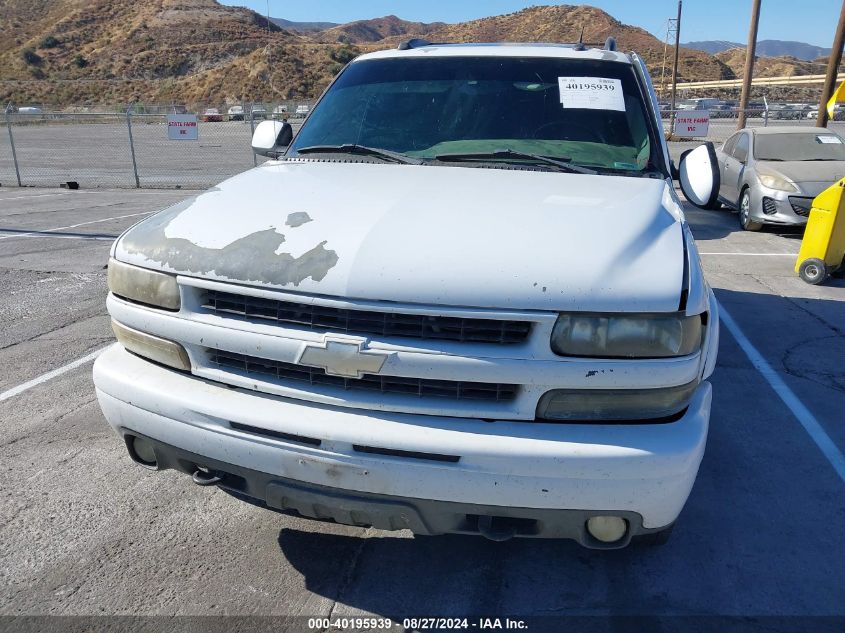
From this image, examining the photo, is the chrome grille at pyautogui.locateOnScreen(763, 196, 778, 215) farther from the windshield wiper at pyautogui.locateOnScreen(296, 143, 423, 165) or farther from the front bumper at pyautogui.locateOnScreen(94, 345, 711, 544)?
the front bumper at pyautogui.locateOnScreen(94, 345, 711, 544)

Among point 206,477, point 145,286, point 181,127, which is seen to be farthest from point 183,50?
point 206,477

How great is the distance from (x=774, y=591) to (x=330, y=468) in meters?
1.79

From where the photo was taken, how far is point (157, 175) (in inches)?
758

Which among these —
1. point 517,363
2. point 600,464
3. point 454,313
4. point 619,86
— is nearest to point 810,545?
point 600,464

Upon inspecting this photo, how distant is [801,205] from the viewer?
9594 millimetres

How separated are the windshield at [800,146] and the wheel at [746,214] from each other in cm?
69

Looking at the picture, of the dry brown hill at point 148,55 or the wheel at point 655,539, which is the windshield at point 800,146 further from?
the dry brown hill at point 148,55

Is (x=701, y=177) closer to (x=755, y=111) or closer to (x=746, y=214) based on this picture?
(x=746, y=214)

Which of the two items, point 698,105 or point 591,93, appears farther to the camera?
point 698,105

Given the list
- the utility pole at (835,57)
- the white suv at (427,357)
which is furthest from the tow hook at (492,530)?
the utility pole at (835,57)

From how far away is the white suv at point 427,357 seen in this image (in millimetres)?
2104

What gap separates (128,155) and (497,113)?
25178 millimetres

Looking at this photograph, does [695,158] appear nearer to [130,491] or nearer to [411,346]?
[411,346]

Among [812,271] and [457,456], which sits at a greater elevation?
[457,456]
